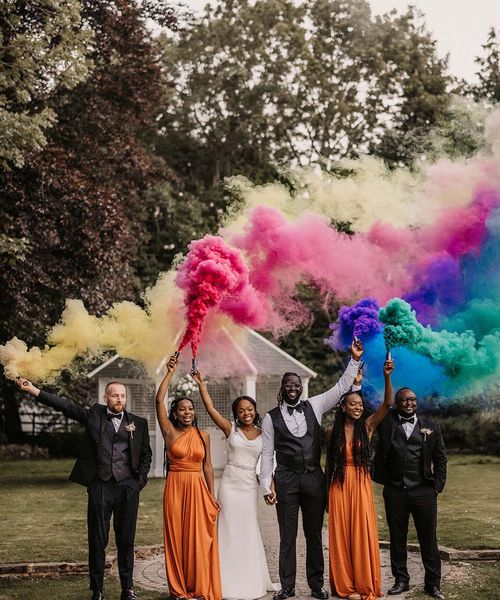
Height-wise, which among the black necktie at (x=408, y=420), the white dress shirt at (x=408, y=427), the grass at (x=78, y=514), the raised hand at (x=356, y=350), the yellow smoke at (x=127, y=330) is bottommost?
the grass at (x=78, y=514)

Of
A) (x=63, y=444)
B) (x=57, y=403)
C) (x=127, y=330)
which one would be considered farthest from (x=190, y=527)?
(x=63, y=444)

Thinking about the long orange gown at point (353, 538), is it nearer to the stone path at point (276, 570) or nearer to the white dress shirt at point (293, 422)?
the stone path at point (276, 570)

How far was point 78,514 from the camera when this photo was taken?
677 inches

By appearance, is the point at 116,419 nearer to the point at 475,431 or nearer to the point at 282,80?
the point at 475,431

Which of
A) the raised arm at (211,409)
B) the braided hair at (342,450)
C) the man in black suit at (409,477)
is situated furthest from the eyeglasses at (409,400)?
the raised arm at (211,409)

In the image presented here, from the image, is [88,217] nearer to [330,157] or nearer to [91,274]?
[91,274]

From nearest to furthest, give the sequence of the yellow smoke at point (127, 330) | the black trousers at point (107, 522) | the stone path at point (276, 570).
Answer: the black trousers at point (107, 522), the stone path at point (276, 570), the yellow smoke at point (127, 330)

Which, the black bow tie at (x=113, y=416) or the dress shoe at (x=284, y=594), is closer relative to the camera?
the dress shoe at (x=284, y=594)

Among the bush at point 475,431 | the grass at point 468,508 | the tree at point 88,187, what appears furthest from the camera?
the bush at point 475,431

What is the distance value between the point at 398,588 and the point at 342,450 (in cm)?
148

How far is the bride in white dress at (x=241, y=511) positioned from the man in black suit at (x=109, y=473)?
2.81 feet

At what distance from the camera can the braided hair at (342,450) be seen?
1002 centimetres

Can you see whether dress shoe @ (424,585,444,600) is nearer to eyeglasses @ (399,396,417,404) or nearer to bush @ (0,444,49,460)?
eyeglasses @ (399,396,417,404)

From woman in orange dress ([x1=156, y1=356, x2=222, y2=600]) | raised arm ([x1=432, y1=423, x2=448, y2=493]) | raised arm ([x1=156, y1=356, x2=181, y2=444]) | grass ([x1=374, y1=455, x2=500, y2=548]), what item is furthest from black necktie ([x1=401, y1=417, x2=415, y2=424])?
grass ([x1=374, y1=455, x2=500, y2=548])
